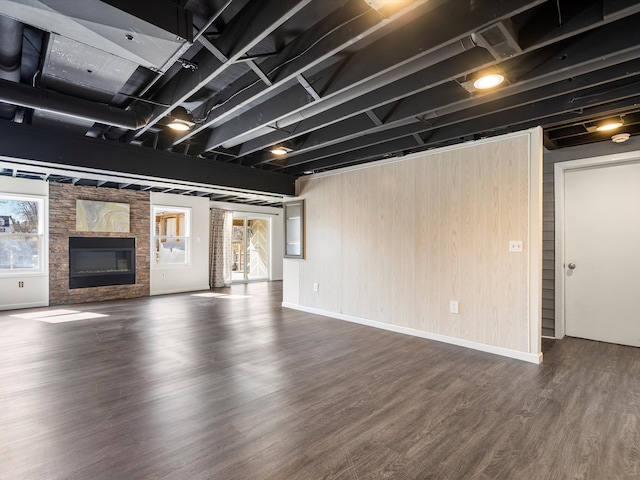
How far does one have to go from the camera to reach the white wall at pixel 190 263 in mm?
8258

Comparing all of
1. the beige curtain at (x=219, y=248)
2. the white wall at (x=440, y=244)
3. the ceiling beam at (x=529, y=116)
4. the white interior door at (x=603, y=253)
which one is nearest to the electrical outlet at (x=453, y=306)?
the white wall at (x=440, y=244)

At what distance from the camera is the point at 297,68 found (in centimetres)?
226

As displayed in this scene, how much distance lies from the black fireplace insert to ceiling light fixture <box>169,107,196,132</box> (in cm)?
550

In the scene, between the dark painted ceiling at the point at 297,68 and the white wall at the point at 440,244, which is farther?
the white wall at the point at 440,244

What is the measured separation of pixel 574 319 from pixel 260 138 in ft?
15.6

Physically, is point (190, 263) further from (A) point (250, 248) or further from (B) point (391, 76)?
(B) point (391, 76)

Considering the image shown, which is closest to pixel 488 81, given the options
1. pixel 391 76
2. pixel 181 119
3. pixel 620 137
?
pixel 391 76

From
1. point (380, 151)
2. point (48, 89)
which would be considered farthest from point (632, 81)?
point (48, 89)

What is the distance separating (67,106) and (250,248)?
8305 millimetres

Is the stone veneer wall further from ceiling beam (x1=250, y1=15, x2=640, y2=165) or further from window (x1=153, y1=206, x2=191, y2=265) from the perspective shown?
ceiling beam (x1=250, y1=15, x2=640, y2=165)

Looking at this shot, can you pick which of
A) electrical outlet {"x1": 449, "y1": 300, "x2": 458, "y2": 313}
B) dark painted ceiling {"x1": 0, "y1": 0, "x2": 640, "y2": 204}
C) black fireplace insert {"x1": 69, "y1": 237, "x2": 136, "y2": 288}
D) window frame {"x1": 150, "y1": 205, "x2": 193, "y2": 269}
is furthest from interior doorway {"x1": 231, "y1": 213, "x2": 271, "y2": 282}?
electrical outlet {"x1": 449, "y1": 300, "x2": 458, "y2": 313}

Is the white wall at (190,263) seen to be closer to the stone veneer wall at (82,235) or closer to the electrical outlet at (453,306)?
the stone veneer wall at (82,235)

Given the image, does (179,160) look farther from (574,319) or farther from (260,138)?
(574,319)

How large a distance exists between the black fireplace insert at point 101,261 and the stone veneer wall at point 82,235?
9 centimetres
